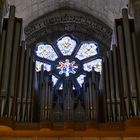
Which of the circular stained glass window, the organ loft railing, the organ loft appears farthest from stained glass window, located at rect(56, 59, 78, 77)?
the organ loft railing

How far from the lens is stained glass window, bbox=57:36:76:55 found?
1349 cm

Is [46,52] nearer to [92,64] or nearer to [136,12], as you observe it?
[92,64]

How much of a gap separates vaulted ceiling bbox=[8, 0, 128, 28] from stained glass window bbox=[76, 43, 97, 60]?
2.92 feet

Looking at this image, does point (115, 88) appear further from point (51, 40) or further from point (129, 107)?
point (51, 40)

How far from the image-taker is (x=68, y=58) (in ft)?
43.6

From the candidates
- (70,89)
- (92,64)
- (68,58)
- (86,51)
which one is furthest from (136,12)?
(68,58)

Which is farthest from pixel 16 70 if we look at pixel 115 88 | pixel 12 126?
pixel 115 88

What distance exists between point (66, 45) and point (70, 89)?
4201mm

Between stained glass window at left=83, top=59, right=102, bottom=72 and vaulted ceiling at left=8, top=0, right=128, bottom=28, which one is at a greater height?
vaulted ceiling at left=8, top=0, right=128, bottom=28

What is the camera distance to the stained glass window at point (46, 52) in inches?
525

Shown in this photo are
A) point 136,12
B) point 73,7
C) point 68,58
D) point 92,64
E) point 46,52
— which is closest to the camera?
point 136,12

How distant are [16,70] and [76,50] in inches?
163

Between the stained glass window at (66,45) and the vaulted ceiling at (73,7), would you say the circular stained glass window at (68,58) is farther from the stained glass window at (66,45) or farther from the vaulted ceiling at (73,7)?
the vaulted ceiling at (73,7)

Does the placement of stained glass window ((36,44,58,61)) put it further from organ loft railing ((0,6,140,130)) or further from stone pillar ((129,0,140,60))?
stone pillar ((129,0,140,60))
